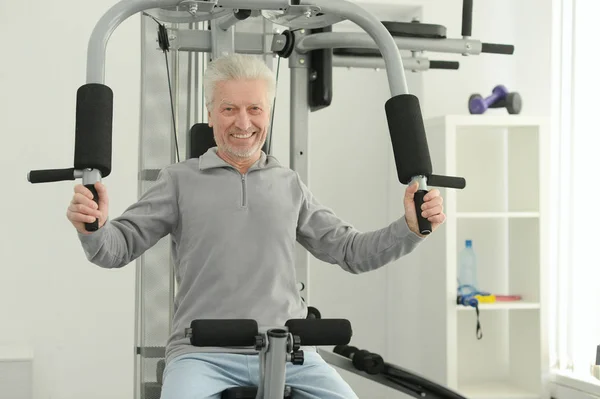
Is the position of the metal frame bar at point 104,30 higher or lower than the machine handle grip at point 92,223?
higher

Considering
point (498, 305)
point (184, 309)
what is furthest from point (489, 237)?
point (184, 309)

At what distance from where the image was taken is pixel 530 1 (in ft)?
12.9

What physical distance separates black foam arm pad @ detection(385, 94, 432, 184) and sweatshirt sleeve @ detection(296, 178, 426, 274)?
9.2 inches

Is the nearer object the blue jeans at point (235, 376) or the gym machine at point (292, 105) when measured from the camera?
the gym machine at point (292, 105)

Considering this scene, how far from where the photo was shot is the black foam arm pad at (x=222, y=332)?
58.2 inches

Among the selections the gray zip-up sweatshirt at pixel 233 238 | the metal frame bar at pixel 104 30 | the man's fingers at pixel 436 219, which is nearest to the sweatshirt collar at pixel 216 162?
the gray zip-up sweatshirt at pixel 233 238

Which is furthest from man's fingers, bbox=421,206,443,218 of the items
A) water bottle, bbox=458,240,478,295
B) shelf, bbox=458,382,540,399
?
water bottle, bbox=458,240,478,295

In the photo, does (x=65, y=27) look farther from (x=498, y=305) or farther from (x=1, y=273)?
(x=498, y=305)

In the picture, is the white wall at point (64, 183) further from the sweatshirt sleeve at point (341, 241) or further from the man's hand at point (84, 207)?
the man's hand at point (84, 207)

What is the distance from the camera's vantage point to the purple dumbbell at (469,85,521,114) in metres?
3.74

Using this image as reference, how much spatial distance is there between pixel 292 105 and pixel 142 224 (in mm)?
887

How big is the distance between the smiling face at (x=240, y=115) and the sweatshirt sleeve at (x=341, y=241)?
0.18 m

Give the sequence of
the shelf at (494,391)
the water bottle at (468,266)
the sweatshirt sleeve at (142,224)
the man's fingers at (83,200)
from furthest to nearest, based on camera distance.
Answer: the water bottle at (468,266)
the shelf at (494,391)
the sweatshirt sleeve at (142,224)
the man's fingers at (83,200)

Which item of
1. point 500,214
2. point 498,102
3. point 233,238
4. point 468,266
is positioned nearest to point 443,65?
point 498,102
